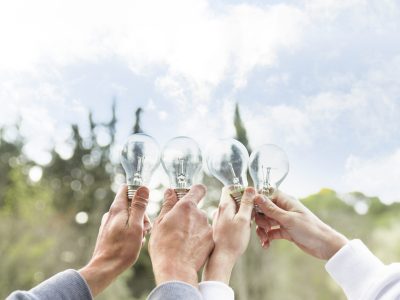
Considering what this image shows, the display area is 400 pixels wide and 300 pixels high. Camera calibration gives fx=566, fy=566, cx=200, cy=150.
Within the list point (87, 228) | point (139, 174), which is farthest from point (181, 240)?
point (87, 228)

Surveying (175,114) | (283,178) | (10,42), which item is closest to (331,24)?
(175,114)

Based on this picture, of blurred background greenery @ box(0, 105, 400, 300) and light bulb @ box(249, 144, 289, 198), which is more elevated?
light bulb @ box(249, 144, 289, 198)

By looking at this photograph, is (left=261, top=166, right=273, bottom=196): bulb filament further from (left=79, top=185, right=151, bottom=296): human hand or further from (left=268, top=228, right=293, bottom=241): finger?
(left=79, top=185, right=151, bottom=296): human hand

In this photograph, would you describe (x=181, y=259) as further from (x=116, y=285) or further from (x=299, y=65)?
(x=299, y=65)

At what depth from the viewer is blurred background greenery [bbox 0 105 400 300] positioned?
A: 5.96 metres

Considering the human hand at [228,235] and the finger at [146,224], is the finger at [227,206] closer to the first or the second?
the human hand at [228,235]

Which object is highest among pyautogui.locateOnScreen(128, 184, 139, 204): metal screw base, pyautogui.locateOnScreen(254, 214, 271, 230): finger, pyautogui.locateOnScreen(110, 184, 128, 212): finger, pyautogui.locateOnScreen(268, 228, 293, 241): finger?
pyautogui.locateOnScreen(128, 184, 139, 204): metal screw base

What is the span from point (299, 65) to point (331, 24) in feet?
2.71

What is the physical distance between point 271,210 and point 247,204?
4 centimetres

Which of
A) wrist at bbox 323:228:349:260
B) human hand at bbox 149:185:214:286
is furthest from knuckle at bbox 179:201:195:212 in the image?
wrist at bbox 323:228:349:260

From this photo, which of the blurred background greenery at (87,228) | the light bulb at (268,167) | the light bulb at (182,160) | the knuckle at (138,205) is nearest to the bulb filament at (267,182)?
the light bulb at (268,167)

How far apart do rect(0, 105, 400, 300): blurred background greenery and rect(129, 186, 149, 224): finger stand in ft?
14.2

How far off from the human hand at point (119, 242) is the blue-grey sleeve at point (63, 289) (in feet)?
0.11

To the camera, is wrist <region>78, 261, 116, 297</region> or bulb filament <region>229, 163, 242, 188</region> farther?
bulb filament <region>229, 163, 242, 188</region>
